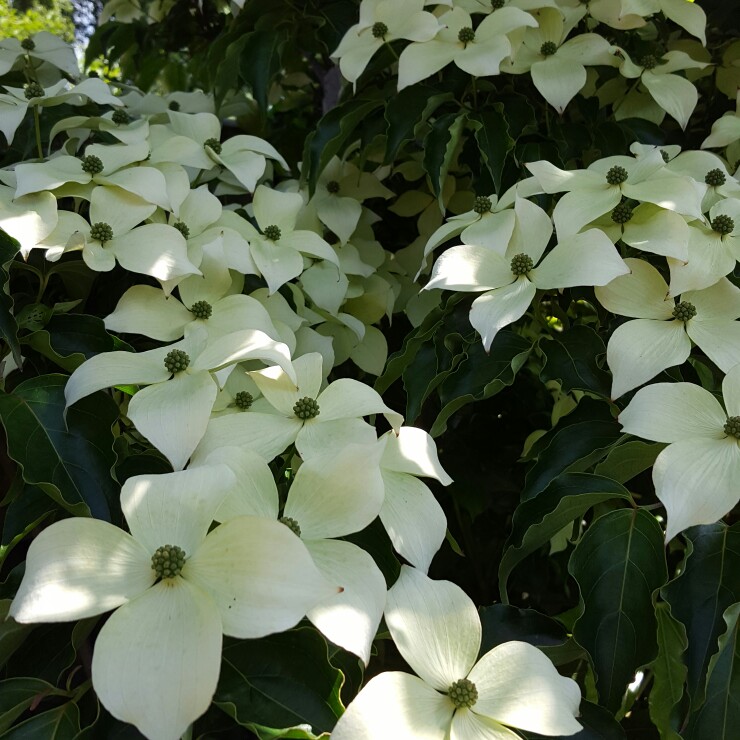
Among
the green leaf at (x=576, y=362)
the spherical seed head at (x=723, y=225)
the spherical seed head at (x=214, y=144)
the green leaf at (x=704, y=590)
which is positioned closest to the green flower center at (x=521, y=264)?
the green leaf at (x=576, y=362)

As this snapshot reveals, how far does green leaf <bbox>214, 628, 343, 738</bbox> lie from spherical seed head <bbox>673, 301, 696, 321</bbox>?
19.1 inches

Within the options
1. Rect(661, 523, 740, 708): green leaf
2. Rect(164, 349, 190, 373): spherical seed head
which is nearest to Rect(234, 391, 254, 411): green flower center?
Rect(164, 349, 190, 373): spherical seed head

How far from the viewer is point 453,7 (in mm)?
1153

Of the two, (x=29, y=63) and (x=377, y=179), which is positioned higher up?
(x=29, y=63)

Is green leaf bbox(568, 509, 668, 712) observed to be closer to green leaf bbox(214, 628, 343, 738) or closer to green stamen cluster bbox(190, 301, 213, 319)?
green leaf bbox(214, 628, 343, 738)

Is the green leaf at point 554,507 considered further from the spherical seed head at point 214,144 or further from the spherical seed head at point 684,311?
the spherical seed head at point 214,144

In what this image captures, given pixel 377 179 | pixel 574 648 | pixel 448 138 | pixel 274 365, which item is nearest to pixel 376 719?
pixel 574 648

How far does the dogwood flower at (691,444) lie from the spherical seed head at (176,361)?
412 mm

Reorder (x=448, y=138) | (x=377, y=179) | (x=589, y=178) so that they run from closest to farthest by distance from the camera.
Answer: (x=589, y=178)
(x=448, y=138)
(x=377, y=179)

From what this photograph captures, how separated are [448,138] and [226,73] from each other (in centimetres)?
48

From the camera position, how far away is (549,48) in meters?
1.14

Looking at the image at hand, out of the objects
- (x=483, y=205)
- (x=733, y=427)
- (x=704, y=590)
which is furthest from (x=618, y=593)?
(x=483, y=205)

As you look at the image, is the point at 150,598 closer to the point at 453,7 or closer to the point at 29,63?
the point at 453,7

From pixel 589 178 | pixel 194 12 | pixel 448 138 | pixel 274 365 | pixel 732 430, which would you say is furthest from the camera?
pixel 194 12
